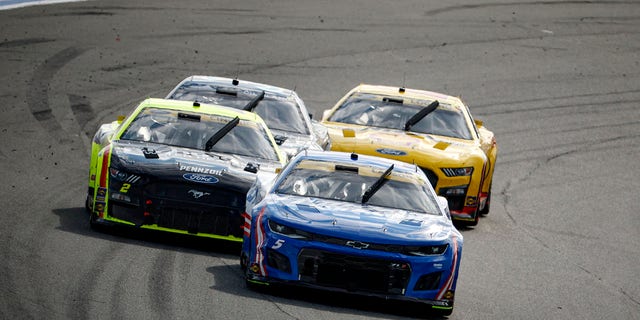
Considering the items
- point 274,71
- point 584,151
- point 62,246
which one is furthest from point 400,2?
point 62,246

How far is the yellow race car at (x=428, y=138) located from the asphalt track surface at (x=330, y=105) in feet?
1.77

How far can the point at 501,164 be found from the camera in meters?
20.6

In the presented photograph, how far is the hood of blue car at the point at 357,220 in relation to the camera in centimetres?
1010

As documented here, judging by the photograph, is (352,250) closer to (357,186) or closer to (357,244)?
(357,244)

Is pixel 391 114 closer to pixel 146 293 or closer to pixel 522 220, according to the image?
pixel 522 220

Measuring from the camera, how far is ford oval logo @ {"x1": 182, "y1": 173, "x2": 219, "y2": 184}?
1204 cm

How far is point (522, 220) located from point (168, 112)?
17.5ft

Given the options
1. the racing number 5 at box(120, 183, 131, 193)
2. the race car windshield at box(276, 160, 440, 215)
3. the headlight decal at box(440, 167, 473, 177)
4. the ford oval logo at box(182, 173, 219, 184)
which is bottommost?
the headlight decal at box(440, 167, 473, 177)

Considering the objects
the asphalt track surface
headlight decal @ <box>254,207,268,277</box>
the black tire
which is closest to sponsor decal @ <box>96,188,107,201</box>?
the asphalt track surface

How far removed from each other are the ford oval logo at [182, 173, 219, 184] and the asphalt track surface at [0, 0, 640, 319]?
648 mm

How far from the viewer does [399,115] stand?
17203 mm

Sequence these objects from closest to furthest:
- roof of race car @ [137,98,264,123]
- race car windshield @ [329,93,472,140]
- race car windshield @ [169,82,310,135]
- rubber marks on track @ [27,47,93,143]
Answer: roof of race car @ [137,98,264,123], race car windshield @ [169,82,310,135], race car windshield @ [329,93,472,140], rubber marks on track @ [27,47,93,143]

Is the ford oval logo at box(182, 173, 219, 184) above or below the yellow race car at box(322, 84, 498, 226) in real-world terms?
above

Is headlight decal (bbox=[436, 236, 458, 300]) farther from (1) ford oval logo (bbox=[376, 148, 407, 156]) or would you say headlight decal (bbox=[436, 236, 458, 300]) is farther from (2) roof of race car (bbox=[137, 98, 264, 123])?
(1) ford oval logo (bbox=[376, 148, 407, 156])
